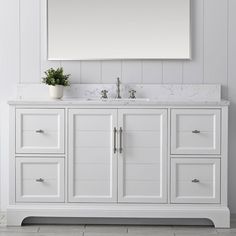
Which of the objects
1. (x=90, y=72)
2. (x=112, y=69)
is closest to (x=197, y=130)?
(x=112, y=69)

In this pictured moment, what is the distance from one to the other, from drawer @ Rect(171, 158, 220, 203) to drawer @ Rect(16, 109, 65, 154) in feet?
2.53

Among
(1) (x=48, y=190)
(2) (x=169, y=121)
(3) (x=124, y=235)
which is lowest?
(3) (x=124, y=235)

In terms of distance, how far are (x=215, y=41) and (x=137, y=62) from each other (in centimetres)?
58

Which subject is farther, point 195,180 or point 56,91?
point 56,91

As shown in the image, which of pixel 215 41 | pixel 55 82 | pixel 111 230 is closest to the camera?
pixel 111 230

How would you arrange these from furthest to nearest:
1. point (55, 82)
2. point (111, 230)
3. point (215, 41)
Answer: point (215, 41) → point (55, 82) → point (111, 230)

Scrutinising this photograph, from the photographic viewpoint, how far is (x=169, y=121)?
12.4ft

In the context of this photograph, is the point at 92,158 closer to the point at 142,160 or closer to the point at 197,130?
the point at 142,160

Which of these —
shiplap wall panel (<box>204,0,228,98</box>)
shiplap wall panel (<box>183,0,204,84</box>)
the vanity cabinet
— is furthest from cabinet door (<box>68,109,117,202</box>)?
shiplap wall panel (<box>204,0,228,98</box>)

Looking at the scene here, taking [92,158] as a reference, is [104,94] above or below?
above

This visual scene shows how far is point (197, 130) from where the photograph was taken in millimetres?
3795

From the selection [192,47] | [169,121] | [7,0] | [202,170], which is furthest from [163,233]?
[7,0]

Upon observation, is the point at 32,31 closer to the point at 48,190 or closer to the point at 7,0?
the point at 7,0

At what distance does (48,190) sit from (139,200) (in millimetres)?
602
